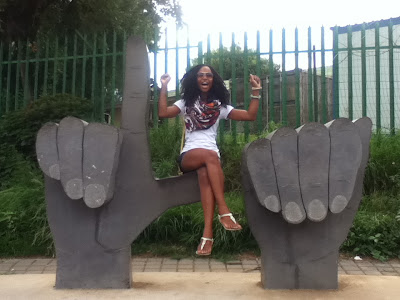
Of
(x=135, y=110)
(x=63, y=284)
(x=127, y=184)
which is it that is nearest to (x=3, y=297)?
(x=63, y=284)

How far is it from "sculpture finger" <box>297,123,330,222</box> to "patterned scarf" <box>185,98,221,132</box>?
0.65 meters

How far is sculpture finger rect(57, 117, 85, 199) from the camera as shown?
2801mm

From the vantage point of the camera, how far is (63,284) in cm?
300

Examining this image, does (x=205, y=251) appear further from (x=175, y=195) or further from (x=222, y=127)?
(x=222, y=127)

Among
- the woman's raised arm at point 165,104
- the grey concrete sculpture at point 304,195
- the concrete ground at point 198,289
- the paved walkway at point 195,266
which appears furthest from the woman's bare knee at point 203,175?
the paved walkway at point 195,266

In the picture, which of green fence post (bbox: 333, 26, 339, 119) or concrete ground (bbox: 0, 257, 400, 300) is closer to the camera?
concrete ground (bbox: 0, 257, 400, 300)

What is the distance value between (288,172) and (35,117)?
4.97m

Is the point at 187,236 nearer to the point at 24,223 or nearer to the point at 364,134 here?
the point at 24,223

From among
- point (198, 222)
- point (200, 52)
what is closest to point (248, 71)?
point (200, 52)

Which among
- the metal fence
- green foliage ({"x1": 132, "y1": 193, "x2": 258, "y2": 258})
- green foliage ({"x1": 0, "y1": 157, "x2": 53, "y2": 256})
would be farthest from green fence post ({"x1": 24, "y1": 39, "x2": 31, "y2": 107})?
green foliage ({"x1": 132, "y1": 193, "x2": 258, "y2": 258})

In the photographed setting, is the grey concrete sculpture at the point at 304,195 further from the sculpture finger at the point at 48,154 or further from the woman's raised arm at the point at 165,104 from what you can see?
the sculpture finger at the point at 48,154

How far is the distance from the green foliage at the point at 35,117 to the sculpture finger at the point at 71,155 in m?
3.76

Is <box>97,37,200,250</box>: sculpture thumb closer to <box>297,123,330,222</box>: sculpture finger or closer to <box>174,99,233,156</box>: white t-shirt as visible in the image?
<box>174,99,233,156</box>: white t-shirt

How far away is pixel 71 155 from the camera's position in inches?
112
